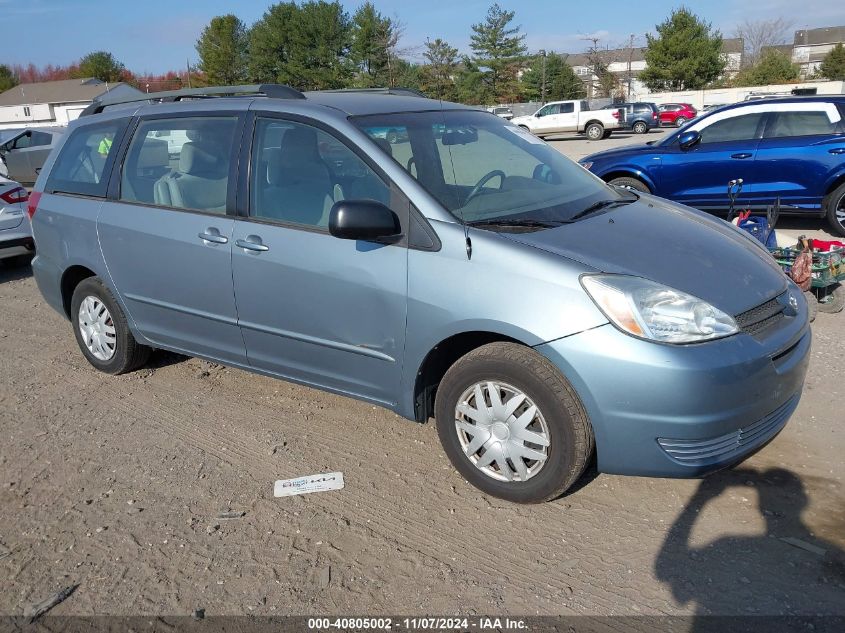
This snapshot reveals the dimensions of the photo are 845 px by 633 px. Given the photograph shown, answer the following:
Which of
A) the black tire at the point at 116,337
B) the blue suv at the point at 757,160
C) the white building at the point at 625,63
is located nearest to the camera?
the black tire at the point at 116,337

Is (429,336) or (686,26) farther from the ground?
(686,26)

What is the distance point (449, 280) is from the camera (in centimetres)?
325

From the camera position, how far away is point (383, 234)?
3352 millimetres

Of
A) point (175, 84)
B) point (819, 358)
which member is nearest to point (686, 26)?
point (175, 84)

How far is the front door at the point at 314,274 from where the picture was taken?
349 cm

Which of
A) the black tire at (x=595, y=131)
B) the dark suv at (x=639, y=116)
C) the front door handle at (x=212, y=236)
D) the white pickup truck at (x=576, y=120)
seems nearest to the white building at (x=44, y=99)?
the white pickup truck at (x=576, y=120)

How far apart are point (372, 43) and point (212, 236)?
55.2m

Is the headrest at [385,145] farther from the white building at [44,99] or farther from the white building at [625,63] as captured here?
the white building at [44,99]

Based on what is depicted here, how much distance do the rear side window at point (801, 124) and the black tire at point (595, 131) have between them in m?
25.8

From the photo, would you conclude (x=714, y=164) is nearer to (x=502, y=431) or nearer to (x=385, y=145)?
(x=385, y=145)

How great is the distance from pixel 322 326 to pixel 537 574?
1.61 m

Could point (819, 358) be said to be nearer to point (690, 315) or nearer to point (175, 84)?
point (690, 315)

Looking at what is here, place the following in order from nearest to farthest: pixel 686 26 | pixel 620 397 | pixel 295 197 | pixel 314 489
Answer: pixel 620 397, pixel 314 489, pixel 295 197, pixel 686 26

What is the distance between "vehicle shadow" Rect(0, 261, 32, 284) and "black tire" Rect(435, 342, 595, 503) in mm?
7648
